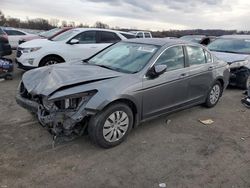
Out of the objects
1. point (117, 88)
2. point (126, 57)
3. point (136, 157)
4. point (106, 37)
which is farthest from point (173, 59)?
point (106, 37)

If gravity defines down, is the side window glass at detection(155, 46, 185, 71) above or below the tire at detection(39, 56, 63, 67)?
above

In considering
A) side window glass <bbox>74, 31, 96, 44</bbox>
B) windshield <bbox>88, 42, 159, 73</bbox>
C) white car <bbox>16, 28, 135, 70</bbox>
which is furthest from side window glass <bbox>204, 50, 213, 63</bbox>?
side window glass <bbox>74, 31, 96, 44</bbox>

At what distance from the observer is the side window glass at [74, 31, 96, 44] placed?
30.9 feet

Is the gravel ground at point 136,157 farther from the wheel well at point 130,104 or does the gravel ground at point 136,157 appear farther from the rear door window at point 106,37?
the rear door window at point 106,37

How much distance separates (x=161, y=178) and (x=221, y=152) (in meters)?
1.32

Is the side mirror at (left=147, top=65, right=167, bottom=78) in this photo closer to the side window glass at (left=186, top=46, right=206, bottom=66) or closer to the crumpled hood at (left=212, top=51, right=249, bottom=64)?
the side window glass at (left=186, top=46, right=206, bottom=66)

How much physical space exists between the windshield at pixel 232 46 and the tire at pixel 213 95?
3.34m

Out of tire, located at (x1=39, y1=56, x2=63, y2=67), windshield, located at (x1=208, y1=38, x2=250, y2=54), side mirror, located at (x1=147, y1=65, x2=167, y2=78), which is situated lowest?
tire, located at (x1=39, y1=56, x2=63, y2=67)

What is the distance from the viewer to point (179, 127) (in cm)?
537

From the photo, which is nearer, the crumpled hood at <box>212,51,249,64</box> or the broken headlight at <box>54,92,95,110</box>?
the broken headlight at <box>54,92,95,110</box>

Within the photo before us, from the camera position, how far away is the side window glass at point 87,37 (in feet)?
30.9

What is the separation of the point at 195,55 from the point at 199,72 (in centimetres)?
37

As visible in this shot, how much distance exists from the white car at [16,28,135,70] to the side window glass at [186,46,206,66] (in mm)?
4371

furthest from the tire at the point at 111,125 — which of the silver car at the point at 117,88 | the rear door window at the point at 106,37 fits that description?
the rear door window at the point at 106,37
